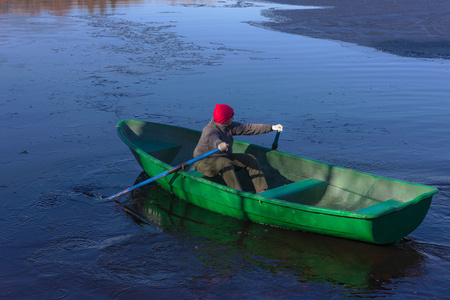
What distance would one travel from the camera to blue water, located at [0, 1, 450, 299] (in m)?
5.69

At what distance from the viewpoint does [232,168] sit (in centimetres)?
706

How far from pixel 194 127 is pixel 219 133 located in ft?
10.9

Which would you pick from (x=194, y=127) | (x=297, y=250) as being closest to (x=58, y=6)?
(x=194, y=127)

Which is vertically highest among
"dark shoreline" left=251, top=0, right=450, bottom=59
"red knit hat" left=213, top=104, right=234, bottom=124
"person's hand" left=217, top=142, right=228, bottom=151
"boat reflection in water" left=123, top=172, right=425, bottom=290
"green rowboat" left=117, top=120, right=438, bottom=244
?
"dark shoreline" left=251, top=0, right=450, bottom=59

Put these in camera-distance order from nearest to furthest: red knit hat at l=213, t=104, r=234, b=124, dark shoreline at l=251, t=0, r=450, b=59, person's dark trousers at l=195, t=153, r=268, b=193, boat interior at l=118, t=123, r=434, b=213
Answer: boat interior at l=118, t=123, r=434, b=213 → person's dark trousers at l=195, t=153, r=268, b=193 → red knit hat at l=213, t=104, r=234, b=124 → dark shoreline at l=251, t=0, r=450, b=59

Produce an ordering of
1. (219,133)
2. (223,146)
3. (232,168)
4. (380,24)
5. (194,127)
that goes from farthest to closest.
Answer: (380,24) < (194,127) < (219,133) < (232,168) < (223,146)

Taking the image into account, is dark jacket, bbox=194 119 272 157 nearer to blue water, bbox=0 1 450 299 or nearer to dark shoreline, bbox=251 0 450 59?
blue water, bbox=0 1 450 299

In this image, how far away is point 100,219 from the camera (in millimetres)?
7109

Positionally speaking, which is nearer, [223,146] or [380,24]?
[223,146]

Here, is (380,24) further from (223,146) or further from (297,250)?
(297,250)

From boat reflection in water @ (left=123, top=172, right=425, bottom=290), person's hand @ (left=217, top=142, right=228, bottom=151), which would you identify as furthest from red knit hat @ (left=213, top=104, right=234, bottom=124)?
boat reflection in water @ (left=123, top=172, right=425, bottom=290)

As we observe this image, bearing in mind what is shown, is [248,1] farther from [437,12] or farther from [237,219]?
[237,219]

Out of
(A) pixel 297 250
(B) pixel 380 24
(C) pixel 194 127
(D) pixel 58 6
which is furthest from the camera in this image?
(D) pixel 58 6

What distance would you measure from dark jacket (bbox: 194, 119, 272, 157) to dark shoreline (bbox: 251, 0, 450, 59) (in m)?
11.6
